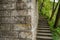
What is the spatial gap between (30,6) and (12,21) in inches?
21.1

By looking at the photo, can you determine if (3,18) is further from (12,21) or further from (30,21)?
(30,21)

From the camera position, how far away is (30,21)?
3584 mm

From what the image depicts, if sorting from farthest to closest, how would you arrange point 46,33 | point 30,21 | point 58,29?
point 58,29
point 46,33
point 30,21

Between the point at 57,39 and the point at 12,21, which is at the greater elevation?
the point at 12,21

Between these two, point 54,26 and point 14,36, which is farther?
point 54,26

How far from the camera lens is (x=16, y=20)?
3.64 meters

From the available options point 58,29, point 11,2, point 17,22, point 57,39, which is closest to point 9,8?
point 11,2

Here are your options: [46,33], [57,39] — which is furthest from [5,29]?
[57,39]

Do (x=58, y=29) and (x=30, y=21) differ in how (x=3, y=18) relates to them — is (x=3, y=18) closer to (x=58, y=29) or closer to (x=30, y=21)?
(x=30, y=21)

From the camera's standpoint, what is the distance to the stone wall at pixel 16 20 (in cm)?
359

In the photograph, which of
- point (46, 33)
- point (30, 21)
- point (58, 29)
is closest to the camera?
point (30, 21)

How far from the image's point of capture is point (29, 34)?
11.8 ft

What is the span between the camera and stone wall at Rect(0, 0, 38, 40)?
11.8 ft

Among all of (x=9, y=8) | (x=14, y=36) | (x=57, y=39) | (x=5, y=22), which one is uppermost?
(x=9, y=8)
